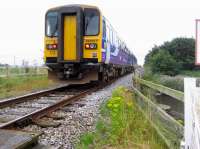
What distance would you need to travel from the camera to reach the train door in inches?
502

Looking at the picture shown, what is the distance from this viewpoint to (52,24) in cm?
1308

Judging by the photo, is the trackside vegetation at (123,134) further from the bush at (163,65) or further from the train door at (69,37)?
the bush at (163,65)

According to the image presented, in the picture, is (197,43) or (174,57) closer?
(197,43)

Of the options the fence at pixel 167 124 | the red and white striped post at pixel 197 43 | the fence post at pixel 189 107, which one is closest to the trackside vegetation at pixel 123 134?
the fence at pixel 167 124

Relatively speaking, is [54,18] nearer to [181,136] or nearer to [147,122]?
[147,122]

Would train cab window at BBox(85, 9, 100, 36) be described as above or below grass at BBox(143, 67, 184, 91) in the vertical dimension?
above

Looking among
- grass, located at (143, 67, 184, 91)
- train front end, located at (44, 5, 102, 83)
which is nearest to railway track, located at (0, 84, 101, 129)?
train front end, located at (44, 5, 102, 83)

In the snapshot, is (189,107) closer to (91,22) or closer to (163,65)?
(91,22)

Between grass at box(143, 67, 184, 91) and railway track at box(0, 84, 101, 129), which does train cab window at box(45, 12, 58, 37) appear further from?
grass at box(143, 67, 184, 91)

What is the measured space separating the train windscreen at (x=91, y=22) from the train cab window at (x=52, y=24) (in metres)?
1.15

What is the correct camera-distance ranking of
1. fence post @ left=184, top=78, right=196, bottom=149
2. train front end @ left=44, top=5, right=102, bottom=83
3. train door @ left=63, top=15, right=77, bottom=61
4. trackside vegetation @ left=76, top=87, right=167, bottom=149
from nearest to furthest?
fence post @ left=184, top=78, right=196, bottom=149 → trackside vegetation @ left=76, top=87, right=167, bottom=149 → train front end @ left=44, top=5, right=102, bottom=83 → train door @ left=63, top=15, right=77, bottom=61

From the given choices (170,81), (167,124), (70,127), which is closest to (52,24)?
(170,81)

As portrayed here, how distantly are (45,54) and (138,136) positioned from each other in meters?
8.78

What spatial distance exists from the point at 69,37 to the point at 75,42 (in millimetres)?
326
